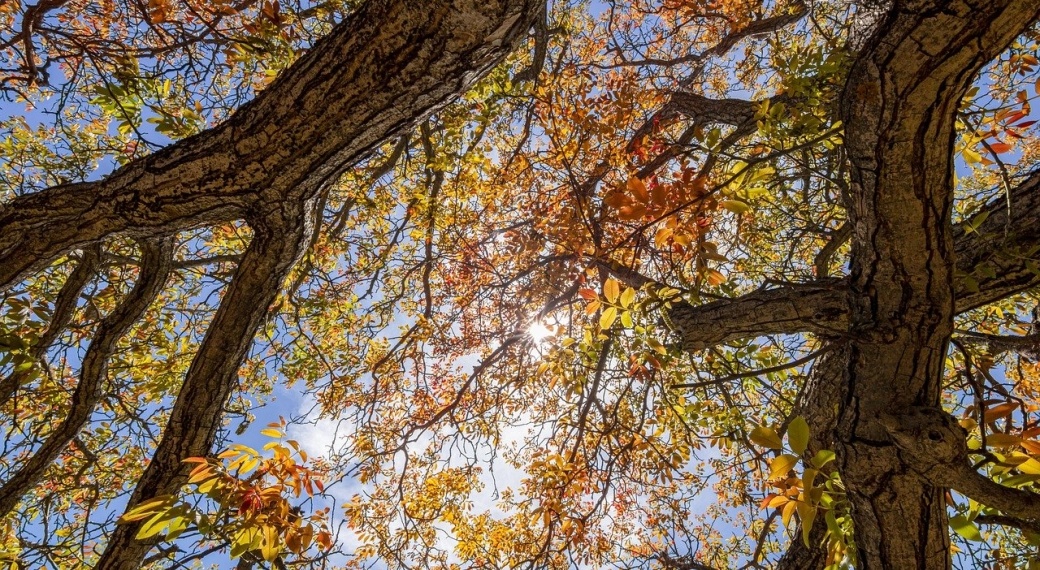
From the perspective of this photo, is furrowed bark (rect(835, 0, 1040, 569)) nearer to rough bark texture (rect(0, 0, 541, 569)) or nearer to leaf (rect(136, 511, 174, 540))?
rough bark texture (rect(0, 0, 541, 569))

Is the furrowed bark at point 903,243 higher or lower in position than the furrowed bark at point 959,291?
lower

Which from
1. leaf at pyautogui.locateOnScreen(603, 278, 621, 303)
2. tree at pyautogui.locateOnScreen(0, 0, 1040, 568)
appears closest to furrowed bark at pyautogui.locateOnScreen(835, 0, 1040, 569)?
tree at pyautogui.locateOnScreen(0, 0, 1040, 568)

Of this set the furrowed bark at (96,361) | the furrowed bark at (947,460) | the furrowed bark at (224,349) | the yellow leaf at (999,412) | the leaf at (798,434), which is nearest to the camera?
the leaf at (798,434)

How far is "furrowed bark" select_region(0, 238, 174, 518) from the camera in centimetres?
264

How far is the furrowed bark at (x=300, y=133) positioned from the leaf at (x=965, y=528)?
2.05 m

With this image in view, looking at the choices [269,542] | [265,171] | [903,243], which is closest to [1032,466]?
[903,243]

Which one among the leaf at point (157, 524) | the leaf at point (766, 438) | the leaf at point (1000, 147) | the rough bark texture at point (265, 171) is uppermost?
the leaf at point (1000, 147)

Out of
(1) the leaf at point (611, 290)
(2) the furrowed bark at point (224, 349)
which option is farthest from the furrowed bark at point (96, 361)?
(1) the leaf at point (611, 290)

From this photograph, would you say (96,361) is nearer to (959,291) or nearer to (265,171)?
(265,171)

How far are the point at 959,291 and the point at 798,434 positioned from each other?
1.72 meters

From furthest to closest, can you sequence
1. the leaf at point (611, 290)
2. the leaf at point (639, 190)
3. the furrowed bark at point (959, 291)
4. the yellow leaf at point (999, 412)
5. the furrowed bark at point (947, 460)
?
the furrowed bark at point (959, 291) < the leaf at point (611, 290) < the leaf at point (639, 190) < the yellow leaf at point (999, 412) < the furrowed bark at point (947, 460)

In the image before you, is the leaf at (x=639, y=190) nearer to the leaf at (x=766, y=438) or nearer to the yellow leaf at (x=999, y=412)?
the leaf at (x=766, y=438)

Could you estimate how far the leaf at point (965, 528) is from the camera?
4.15ft

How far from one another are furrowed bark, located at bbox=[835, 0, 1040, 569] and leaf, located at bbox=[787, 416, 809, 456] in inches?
29.5
